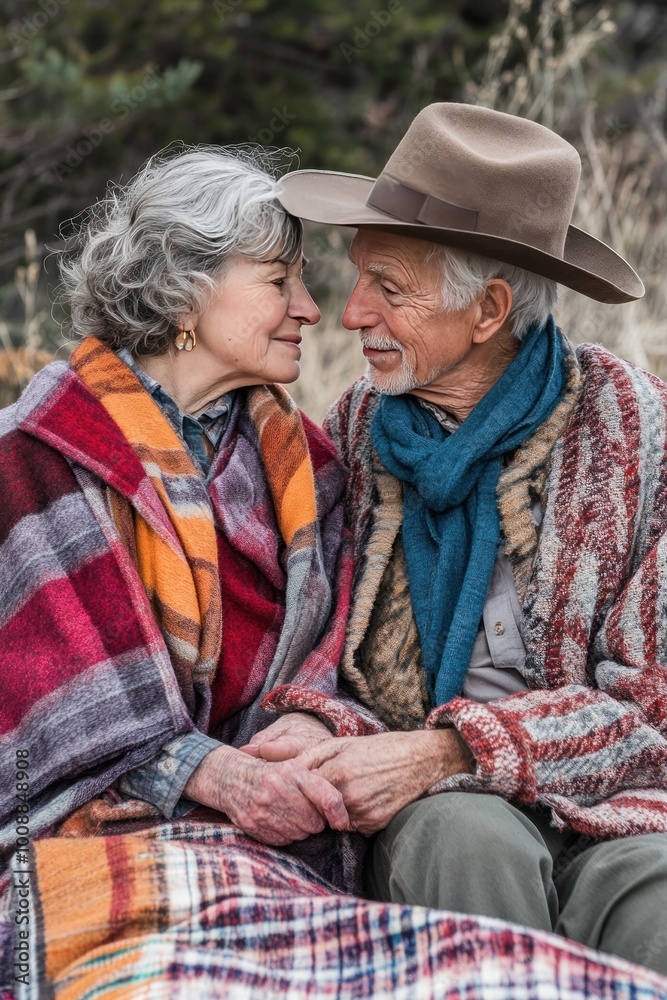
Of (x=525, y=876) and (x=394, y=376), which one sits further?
(x=394, y=376)

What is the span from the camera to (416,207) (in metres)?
2.48

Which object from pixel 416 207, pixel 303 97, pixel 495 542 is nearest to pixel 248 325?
pixel 416 207

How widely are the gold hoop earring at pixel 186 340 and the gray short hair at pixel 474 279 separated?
0.59m

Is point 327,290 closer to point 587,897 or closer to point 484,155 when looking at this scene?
point 484,155

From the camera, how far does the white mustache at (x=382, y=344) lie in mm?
2561

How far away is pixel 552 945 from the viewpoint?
164 cm

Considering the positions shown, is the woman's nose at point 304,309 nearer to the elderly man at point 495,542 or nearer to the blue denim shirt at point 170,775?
the elderly man at point 495,542

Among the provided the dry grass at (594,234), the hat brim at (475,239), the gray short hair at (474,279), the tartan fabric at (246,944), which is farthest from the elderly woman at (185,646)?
the dry grass at (594,234)

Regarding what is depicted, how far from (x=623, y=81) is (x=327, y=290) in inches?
91.7

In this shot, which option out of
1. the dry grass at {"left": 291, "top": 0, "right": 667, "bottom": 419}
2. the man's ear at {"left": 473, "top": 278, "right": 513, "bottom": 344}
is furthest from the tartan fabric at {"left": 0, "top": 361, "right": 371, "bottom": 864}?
the dry grass at {"left": 291, "top": 0, "right": 667, "bottom": 419}

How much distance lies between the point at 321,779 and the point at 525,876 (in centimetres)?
43

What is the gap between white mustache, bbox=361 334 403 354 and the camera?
2.56 m

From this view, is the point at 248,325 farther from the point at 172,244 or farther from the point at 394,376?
the point at 394,376

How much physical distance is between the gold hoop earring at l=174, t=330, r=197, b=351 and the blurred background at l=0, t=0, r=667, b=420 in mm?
2402
